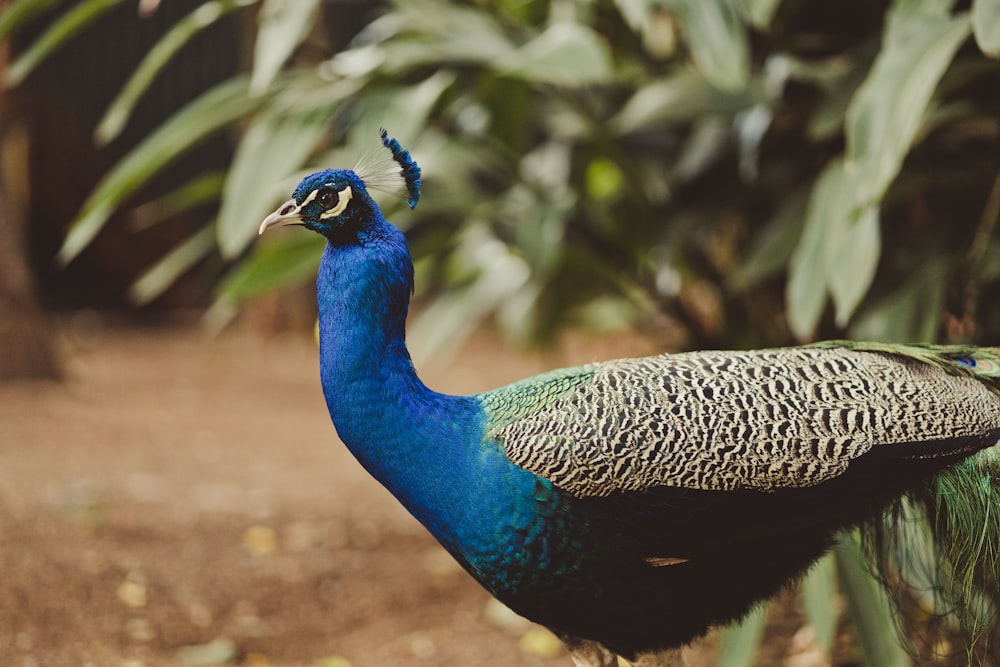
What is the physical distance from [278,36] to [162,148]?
427 millimetres

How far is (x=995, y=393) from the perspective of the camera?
2162 mm

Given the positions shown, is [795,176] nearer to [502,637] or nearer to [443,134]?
[443,134]

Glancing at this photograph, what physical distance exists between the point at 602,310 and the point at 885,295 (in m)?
1.43

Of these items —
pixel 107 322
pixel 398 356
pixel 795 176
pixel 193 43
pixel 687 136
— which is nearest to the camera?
pixel 398 356

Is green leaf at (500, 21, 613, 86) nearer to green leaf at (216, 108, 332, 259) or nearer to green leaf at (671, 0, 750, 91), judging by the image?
green leaf at (671, 0, 750, 91)

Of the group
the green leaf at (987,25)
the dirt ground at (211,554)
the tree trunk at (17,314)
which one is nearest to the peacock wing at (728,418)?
the green leaf at (987,25)

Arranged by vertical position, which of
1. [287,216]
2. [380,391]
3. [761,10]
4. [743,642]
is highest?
[761,10]

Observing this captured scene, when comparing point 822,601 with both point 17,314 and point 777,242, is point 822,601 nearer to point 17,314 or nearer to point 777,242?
point 777,242

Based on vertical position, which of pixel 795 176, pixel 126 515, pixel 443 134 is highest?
pixel 443 134

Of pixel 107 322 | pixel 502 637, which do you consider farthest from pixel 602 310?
pixel 107 322

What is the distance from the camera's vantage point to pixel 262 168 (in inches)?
114

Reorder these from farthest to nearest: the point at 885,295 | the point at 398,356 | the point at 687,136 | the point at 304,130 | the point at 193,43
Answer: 1. the point at 193,43
2. the point at 687,136
3. the point at 885,295
4. the point at 304,130
5. the point at 398,356

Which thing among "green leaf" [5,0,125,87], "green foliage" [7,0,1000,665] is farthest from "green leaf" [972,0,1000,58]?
"green leaf" [5,0,125,87]

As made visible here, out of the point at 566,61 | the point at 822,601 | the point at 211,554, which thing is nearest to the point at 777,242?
the point at 566,61
